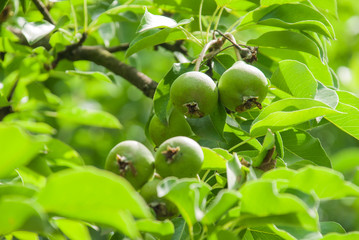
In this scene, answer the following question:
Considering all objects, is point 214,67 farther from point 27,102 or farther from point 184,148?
point 27,102

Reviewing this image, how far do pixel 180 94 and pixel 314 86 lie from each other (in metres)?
0.44

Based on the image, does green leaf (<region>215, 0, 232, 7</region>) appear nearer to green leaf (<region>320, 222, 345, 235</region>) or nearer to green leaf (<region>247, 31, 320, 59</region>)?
green leaf (<region>247, 31, 320, 59</region>)

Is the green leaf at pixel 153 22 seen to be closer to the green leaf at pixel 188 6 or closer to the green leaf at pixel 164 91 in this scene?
the green leaf at pixel 164 91

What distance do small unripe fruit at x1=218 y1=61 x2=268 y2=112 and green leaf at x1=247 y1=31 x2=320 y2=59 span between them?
328 millimetres

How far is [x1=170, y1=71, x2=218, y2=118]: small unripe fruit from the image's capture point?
140 cm

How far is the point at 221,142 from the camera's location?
1626mm

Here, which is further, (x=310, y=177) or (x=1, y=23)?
(x=1, y=23)

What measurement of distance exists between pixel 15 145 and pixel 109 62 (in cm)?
153

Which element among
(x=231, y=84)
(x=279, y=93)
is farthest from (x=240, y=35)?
(x=231, y=84)

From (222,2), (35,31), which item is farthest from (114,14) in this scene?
(222,2)

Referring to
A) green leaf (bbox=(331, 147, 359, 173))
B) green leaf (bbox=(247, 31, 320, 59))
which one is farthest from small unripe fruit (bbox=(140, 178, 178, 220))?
green leaf (bbox=(331, 147, 359, 173))

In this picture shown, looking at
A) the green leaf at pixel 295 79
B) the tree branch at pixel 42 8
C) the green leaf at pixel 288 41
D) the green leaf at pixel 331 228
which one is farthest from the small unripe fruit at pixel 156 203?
the tree branch at pixel 42 8

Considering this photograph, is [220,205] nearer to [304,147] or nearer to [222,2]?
[304,147]

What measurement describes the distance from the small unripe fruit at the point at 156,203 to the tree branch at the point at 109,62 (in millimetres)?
855
